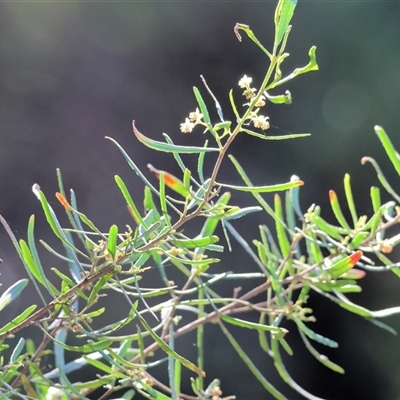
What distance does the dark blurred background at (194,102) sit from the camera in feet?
2.31

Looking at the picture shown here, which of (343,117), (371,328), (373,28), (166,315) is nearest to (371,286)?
(371,328)

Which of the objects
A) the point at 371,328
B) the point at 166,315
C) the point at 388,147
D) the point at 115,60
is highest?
the point at 115,60

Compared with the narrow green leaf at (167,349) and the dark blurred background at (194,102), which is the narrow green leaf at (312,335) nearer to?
the narrow green leaf at (167,349)

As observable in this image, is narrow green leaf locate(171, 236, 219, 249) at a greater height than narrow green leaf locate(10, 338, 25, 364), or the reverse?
narrow green leaf locate(171, 236, 219, 249)

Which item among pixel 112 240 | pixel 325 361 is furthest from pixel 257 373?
pixel 112 240

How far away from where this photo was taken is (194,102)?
2.52 feet

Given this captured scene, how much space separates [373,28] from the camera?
75 cm

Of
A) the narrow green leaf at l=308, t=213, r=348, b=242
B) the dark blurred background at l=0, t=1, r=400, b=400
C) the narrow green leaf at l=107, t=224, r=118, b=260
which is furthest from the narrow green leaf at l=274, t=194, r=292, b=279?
the dark blurred background at l=0, t=1, r=400, b=400

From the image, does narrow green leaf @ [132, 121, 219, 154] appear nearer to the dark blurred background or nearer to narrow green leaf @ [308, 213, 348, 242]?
narrow green leaf @ [308, 213, 348, 242]

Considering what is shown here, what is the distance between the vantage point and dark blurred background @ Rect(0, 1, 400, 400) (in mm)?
704

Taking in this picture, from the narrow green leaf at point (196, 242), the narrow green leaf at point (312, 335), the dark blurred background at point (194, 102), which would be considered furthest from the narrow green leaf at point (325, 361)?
the dark blurred background at point (194, 102)

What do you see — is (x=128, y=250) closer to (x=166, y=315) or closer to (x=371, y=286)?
(x=166, y=315)

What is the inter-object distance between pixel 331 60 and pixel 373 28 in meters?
0.08

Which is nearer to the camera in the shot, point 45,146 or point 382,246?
point 382,246
